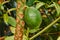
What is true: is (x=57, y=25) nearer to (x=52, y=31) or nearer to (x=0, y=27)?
(x=52, y=31)

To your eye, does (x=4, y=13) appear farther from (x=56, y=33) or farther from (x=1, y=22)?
(x=56, y=33)

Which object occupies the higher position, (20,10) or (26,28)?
(20,10)

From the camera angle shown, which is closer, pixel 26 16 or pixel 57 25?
pixel 26 16

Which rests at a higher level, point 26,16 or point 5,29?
point 26,16

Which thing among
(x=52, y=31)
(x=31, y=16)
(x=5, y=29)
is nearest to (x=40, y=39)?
(x=52, y=31)

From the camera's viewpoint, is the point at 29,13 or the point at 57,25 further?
the point at 57,25

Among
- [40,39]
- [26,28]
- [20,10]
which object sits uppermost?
[20,10]

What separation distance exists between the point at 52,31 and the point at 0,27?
235 mm

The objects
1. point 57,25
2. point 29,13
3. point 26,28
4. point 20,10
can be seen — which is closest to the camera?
point 20,10

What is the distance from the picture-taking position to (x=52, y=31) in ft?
3.05

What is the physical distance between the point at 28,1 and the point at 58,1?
12cm

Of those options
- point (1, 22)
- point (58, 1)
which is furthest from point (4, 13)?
point (58, 1)

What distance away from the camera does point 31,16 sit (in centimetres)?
65

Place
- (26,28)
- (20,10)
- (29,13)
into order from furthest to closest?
1. (26,28)
2. (29,13)
3. (20,10)
